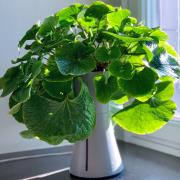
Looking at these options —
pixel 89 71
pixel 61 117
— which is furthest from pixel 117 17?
pixel 61 117

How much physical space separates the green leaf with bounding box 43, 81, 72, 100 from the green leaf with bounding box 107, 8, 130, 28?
18 cm

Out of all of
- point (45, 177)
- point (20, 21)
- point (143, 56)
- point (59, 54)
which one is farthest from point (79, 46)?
point (20, 21)

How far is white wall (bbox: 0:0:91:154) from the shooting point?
1.26 metres

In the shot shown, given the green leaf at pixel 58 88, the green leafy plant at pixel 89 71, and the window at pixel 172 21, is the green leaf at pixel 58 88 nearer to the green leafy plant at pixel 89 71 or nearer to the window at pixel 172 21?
the green leafy plant at pixel 89 71

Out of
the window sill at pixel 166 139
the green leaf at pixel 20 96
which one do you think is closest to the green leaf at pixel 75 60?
the green leaf at pixel 20 96

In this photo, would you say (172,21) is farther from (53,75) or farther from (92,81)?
(53,75)

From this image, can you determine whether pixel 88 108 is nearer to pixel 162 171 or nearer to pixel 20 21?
pixel 162 171

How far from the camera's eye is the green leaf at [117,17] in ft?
2.69

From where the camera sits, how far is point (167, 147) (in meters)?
1.20

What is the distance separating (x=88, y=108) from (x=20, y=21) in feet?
2.09

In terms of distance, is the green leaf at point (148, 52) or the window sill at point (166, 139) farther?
the window sill at point (166, 139)

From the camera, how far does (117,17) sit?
2.73 feet

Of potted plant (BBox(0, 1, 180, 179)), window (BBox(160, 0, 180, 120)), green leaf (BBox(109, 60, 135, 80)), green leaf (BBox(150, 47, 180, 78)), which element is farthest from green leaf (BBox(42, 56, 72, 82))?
window (BBox(160, 0, 180, 120))

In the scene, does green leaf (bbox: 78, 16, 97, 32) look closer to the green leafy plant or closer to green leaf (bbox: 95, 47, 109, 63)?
the green leafy plant
